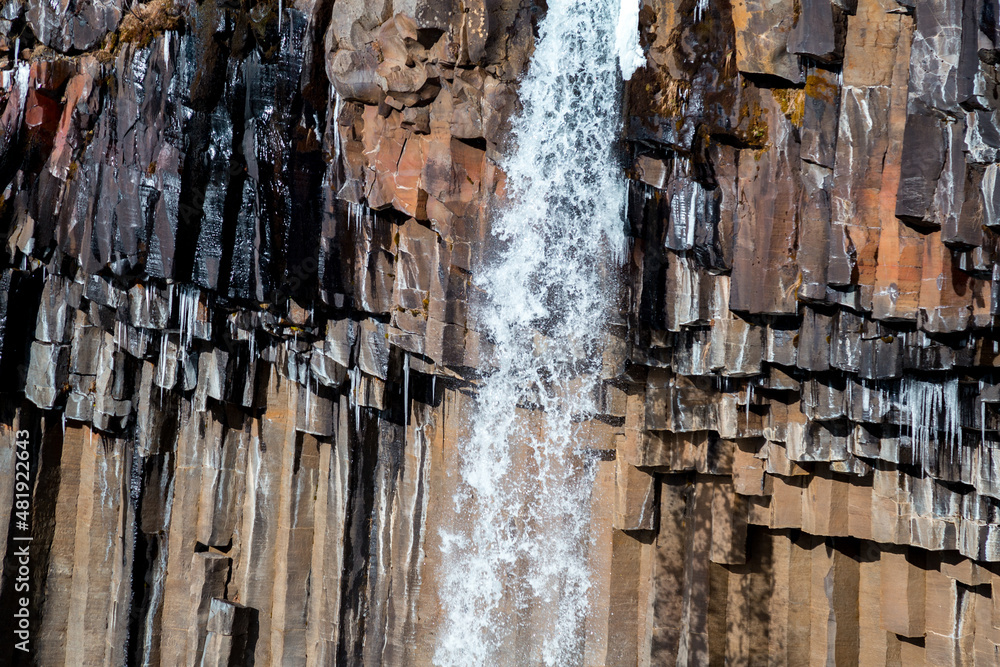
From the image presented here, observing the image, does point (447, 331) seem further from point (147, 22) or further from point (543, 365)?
point (147, 22)

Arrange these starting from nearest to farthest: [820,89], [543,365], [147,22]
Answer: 1. [820,89]
2. [543,365]
3. [147,22]

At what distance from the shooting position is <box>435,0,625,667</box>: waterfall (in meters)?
9.47

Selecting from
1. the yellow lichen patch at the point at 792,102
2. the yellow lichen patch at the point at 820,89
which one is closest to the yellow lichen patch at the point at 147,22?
the yellow lichen patch at the point at 792,102

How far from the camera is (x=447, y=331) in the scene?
31.9ft

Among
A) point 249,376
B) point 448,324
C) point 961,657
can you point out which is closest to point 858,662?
point 961,657

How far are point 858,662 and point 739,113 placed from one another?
5.76 m

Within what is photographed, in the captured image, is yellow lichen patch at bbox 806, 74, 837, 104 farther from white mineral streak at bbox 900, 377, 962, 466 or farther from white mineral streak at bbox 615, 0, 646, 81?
white mineral streak at bbox 900, 377, 962, 466

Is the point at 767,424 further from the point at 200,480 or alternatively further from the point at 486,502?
the point at 200,480

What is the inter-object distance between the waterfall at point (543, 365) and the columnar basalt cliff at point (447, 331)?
114 millimetres

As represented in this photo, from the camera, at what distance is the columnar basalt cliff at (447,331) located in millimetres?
7848

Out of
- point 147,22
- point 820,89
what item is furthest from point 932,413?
point 147,22

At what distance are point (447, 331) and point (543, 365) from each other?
1.17 meters

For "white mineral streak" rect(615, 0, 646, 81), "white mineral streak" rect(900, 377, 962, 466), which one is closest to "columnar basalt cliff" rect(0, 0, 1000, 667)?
"white mineral streak" rect(900, 377, 962, 466)

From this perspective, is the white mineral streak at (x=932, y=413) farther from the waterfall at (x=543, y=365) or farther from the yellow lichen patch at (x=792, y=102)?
the waterfall at (x=543, y=365)
